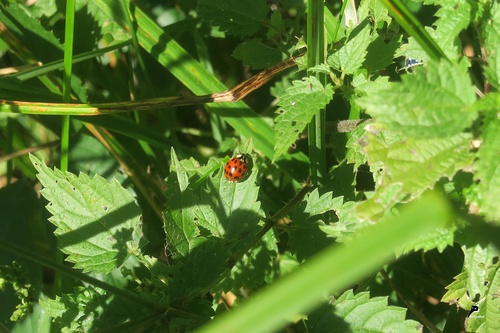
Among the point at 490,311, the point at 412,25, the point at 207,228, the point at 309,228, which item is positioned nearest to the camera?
the point at 412,25

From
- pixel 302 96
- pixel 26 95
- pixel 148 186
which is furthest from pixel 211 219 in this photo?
pixel 26 95

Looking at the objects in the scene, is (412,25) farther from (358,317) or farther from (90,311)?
(90,311)

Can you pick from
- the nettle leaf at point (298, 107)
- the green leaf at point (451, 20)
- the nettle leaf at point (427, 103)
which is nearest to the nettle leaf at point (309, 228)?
the nettle leaf at point (298, 107)

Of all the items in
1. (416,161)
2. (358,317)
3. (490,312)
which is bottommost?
(490,312)

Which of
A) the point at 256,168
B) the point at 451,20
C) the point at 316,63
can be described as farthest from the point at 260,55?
the point at 451,20

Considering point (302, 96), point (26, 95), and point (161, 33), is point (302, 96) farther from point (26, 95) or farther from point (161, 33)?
point (26, 95)

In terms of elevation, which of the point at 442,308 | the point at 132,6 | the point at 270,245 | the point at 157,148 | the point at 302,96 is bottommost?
the point at 442,308

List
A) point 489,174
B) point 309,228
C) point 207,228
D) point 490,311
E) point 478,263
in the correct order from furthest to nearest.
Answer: point 309,228 < point 207,228 < point 490,311 < point 478,263 < point 489,174

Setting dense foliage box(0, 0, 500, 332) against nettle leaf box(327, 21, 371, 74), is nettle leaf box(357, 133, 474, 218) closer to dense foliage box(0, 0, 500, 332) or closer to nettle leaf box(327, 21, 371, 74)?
dense foliage box(0, 0, 500, 332)
